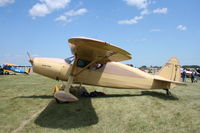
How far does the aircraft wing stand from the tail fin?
152 inches

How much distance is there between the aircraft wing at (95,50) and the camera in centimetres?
456

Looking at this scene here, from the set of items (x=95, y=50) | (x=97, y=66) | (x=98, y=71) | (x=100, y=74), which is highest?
(x=95, y=50)

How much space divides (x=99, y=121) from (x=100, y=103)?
191 centimetres

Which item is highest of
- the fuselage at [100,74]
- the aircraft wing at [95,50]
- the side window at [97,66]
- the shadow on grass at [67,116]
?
the aircraft wing at [95,50]

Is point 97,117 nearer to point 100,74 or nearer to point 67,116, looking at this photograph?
point 67,116

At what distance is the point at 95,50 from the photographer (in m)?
5.85

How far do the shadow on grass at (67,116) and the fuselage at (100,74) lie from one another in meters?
1.53

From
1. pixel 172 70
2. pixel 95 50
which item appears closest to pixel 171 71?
pixel 172 70

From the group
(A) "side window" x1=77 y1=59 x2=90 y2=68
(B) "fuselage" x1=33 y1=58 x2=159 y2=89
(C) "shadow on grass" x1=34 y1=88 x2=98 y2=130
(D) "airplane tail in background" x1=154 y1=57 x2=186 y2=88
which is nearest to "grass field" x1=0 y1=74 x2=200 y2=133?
(C) "shadow on grass" x1=34 y1=88 x2=98 y2=130

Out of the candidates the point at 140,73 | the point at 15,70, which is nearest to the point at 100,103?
the point at 140,73


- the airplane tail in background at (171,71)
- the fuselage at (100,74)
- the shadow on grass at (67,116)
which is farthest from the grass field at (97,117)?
the airplane tail in background at (171,71)

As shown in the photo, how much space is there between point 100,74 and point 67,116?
3.14m

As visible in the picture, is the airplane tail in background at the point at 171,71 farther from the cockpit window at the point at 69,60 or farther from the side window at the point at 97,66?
the cockpit window at the point at 69,60

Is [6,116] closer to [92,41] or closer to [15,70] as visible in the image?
[92,41]
